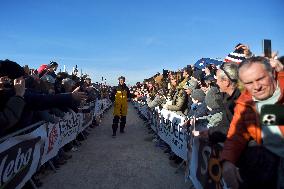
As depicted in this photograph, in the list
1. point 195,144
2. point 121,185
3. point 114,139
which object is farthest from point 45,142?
point 114,139

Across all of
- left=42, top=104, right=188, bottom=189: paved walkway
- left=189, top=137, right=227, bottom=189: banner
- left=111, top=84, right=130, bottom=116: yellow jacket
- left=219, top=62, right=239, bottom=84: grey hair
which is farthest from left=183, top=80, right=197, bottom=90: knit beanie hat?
left=111, top=84, right=130, bottom=116: yellow jacket

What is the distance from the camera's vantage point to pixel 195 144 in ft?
17.1

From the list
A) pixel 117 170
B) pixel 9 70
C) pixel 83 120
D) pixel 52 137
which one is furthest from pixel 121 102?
pixel 9 70

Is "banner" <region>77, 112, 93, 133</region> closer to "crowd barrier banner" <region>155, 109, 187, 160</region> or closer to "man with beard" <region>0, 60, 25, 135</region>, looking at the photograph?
"crowd barrier banner" <region>155, 109, 187, 160</region>

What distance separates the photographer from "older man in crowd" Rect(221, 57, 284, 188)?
2.61m

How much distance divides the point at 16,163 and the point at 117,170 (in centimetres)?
312

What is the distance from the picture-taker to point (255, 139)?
8.80ft

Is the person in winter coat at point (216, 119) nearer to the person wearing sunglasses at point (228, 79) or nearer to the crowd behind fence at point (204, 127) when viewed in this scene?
the crowd behind fence at point (204, 127)

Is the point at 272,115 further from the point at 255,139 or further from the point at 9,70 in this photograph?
the point at 9,70

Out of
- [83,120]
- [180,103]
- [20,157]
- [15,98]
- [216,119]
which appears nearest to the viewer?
[15,98]

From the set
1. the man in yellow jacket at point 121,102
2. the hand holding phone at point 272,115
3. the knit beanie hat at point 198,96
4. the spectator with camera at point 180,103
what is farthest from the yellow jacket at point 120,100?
the hand holding phone at point 272,115

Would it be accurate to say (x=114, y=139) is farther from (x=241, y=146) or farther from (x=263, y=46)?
(x=241, y=146)

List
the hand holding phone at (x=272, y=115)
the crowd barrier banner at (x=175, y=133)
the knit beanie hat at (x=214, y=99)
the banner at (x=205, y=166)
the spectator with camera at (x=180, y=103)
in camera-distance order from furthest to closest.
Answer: the spectator with camera at (x=180, y=103), the crowd barrier banner at (x=175, y=133), the knit beanie hat at (x=214, y=99), the banner at (x=205, y=166), the hand holding phone at (x=272, y=115)

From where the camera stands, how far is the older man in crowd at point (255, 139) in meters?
2.61
